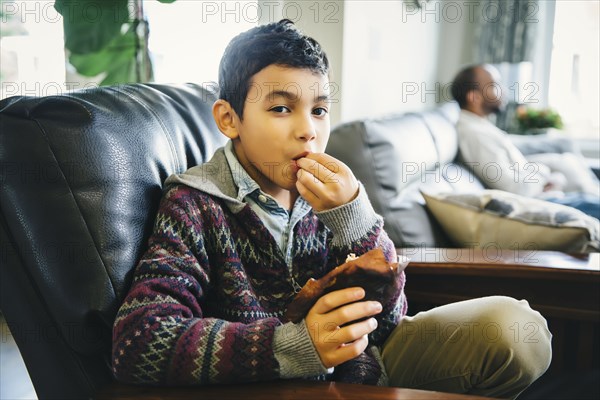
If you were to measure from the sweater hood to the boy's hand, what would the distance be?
126 millimetres

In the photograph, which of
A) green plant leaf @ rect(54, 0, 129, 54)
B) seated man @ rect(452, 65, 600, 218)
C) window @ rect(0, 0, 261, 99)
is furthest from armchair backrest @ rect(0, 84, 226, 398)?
seated man @ rect(452, 65, 600, 218)

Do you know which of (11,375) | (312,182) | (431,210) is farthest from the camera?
(11,375)

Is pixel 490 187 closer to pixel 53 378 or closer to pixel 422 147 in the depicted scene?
pixel 422 147

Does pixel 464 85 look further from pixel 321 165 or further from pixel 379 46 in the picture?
pixel 321 165

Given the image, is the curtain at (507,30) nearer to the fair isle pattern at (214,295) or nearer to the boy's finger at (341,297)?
the fair isle pattern at (214,295)

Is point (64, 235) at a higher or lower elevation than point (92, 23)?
lower

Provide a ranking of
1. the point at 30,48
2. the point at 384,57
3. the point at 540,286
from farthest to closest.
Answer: the point at 384,57, the point at 30,48, the point at 540,286

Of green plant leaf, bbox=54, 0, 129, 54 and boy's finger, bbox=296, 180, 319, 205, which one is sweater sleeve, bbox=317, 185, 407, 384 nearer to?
boy's finger, bbox=296, 180, 319, 205

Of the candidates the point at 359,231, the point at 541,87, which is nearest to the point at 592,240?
the point at 359,231

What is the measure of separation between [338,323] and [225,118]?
0.51 metres

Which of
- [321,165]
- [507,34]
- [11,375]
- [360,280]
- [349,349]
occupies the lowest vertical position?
[11,375]

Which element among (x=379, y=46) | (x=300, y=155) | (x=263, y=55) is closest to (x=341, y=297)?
(x=300, y=155)

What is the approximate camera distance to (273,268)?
108 centimetres

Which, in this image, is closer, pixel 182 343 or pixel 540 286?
pixel 182 343
